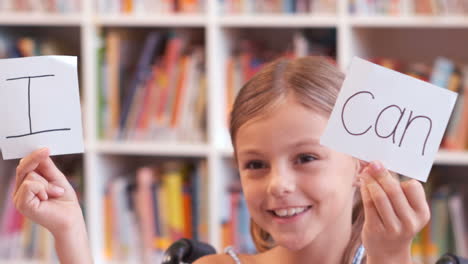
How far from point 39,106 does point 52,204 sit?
0.17 m

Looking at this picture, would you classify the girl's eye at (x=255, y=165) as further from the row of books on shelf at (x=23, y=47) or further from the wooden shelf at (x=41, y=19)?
the row of books on shelf at (x=23, y=47)

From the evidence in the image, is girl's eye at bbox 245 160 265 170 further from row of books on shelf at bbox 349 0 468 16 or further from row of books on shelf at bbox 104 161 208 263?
row of books on shelf at bbox 104 161 208 263

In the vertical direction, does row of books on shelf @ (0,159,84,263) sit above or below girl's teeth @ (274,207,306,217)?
below

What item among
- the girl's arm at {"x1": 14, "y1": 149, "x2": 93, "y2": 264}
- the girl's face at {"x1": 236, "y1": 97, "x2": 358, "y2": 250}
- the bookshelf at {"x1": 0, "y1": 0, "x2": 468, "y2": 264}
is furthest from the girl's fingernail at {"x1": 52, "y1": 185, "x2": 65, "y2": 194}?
the bookshelf at {"x1": 0, "y1": 0, "x2": 468, "y2": 264}

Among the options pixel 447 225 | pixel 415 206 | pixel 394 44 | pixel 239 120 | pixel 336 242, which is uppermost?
pixel 394 44

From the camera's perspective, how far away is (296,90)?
1387 mm

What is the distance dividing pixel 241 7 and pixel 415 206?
1.72 meters

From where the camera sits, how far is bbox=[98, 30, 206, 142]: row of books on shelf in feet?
9.21

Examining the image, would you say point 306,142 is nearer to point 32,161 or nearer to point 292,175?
point 292,175

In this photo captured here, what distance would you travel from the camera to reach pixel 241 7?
272 centimetres

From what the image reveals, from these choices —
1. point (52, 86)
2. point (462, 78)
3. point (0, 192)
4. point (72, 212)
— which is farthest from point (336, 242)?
point (0, 192)

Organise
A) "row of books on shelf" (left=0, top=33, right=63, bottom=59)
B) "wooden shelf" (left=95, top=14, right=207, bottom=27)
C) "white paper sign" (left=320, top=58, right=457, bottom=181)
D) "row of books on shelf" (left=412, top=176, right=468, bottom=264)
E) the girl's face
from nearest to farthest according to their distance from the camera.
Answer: "white paper sign" (left=320, top=58, right=457, bottom=181) → the girl's face → "row of books on shelf" (left=412, top=176, right=468, bottom=264) → "wooden shelf" (left=95, top=14, right=207, bottom=27) → "row of books on shelf" (left=0, top=33, right=63, bottom=59)

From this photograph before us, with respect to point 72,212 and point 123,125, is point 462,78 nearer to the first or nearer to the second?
point 123,125

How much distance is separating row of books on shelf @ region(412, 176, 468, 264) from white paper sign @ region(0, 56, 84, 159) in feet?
5.65
